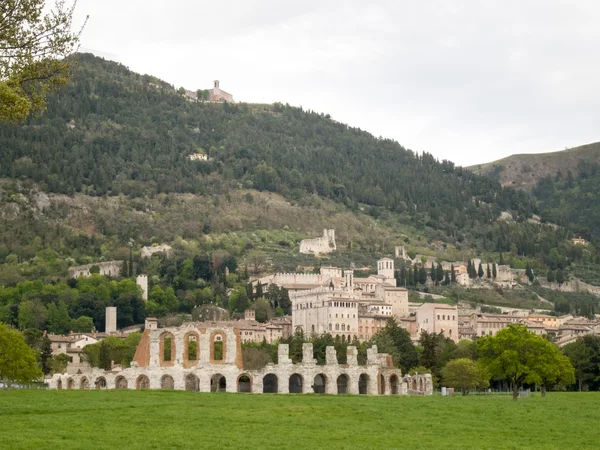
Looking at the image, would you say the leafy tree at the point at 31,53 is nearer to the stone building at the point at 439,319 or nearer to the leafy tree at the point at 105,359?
the leafy tree at the point at 105,359

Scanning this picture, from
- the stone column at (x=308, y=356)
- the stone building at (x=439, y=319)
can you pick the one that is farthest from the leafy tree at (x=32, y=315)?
the stone column at (x=308, y=356)

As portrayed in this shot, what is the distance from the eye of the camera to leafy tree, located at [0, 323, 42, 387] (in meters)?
73.1

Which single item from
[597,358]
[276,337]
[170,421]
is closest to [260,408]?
Answer: [170,421]

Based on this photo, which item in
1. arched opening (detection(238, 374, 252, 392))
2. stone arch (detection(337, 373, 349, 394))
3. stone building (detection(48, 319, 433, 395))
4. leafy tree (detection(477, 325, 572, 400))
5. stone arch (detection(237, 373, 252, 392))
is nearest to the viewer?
leafy tree (detection(477, 325, 572, 400))

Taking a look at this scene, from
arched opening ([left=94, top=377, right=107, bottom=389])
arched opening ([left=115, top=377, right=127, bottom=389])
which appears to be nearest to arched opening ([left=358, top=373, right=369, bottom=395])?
arched opening ([left=115, top=377, right=127, bottom=389])

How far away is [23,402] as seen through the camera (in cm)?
4306

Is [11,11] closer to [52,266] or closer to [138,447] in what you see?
[138,447]

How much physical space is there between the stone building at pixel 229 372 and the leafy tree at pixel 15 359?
5.78 metres

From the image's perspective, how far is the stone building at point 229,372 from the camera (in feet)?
223

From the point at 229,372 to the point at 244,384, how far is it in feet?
6.00

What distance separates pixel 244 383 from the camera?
6944 cm

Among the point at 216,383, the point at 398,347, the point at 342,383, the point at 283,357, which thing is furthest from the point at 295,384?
the point at 398,347

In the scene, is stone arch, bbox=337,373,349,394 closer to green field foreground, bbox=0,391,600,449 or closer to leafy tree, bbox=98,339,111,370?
green field foreground, bbox=0,391,600,449

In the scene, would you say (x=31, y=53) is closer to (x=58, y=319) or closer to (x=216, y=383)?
(x=216, y=383)
